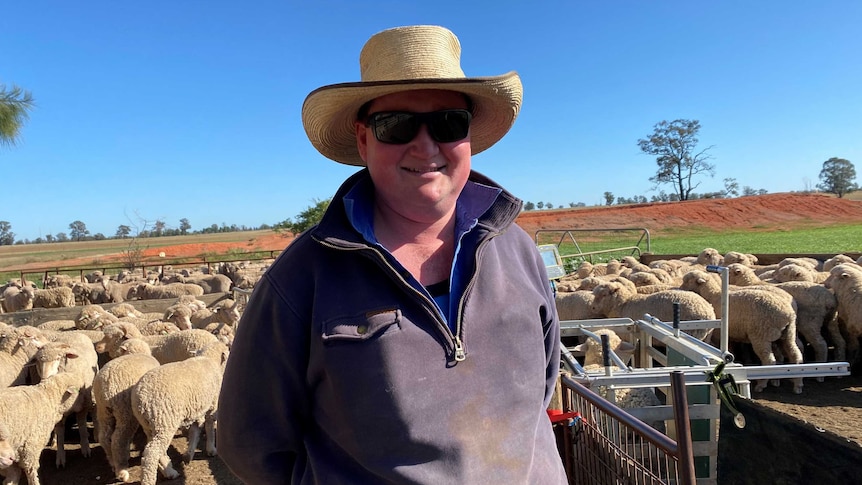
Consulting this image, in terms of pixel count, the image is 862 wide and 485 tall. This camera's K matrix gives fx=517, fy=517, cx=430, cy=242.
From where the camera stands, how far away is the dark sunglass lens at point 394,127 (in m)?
1.57

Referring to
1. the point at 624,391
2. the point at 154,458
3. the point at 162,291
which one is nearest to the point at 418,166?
the point at 624,391

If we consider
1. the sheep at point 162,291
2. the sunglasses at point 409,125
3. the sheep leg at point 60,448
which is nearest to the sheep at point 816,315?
the sunglasses at point 409,125

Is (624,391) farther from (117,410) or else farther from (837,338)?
(837,338)

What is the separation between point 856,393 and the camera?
745 centimetres

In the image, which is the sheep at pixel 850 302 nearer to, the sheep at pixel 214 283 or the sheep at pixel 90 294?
the sheep at pixel 214 283

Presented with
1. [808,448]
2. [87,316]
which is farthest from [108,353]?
[808,448]

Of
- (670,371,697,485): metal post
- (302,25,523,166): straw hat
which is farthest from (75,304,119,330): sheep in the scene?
(670,371,697,485): metal post

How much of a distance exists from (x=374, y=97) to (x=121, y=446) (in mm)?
5792

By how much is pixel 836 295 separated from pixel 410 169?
10.1 meters

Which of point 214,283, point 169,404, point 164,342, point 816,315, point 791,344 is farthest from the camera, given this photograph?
point 214,283

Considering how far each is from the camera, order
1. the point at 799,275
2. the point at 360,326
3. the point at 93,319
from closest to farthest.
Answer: the point at 360,326 < the point at 93,319 < the point at 799,275

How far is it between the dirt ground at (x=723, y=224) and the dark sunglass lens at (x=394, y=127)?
541 centimetres

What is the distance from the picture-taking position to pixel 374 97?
1667mm

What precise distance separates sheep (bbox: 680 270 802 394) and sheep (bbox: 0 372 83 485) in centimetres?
941
